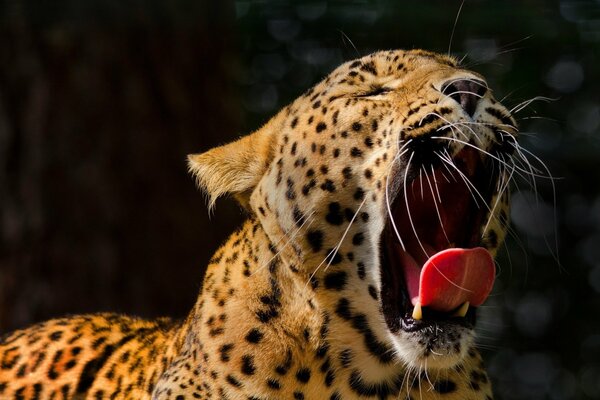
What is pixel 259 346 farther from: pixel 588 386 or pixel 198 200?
pixel 588 386

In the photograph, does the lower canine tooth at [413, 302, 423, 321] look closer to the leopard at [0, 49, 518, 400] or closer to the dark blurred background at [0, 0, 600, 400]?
the leopard at [0, 49, 518, 400]

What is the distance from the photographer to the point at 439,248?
161 inches

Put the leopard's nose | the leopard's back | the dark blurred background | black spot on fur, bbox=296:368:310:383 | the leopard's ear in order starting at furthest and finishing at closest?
the dark blurred background → the leopard's back → the leopard's ear → black spot on fur, bbox=296:368:310:383 → the leopard's nose

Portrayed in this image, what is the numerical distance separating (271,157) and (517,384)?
9.96 meters

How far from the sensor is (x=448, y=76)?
375 cm

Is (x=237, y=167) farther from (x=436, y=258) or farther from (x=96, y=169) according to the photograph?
(x=96, y=169)

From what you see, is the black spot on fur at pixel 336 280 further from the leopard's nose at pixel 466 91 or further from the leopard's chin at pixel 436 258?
the leopard's nose at pixel 466 91

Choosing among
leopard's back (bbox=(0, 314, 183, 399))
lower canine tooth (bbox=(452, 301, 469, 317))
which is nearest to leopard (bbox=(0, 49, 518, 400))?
lower canine tooth (bbox=(452, 301, 469, 317))

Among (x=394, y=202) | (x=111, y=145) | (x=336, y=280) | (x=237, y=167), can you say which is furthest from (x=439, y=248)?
(x=111, y=145)

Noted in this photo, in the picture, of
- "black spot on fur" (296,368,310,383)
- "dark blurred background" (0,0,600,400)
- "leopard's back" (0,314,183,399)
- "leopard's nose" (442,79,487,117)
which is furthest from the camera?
"dark blurred background" (0,0,600,400)

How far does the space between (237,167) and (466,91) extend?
103 cm

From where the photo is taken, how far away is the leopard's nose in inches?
143

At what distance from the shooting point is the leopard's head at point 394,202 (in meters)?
3.65

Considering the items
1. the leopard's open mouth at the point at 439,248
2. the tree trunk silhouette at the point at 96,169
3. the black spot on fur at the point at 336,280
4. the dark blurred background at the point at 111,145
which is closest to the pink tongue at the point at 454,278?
the leopard's open mouth at the point at 439,248
